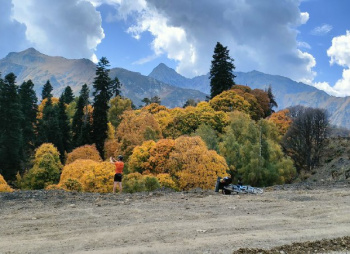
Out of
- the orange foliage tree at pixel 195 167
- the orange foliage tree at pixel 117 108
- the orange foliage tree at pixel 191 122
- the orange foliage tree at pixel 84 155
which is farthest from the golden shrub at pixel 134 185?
the orange foliage tree at pixel 117 108

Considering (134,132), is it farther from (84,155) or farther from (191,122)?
(191,122)

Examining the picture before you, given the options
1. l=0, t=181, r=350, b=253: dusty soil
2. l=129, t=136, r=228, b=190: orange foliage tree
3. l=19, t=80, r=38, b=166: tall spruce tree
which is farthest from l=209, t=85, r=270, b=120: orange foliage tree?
l=0, t=181, r=350, b=253: dusty soil

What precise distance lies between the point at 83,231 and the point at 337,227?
23.0 feet

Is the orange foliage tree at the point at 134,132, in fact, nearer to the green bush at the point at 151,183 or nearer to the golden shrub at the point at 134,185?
the golden shrub at the point at 134,185

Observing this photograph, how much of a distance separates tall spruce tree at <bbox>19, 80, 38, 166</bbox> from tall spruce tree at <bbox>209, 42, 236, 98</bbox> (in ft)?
119

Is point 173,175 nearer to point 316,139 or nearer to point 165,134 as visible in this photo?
point 165,134

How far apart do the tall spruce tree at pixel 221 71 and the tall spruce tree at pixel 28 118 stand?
3627 cm

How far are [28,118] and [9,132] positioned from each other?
12702 mm

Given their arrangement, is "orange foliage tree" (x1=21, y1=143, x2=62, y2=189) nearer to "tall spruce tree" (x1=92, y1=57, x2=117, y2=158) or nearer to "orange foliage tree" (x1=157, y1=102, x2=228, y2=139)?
"tall spruce tree" (x1=92, y1=57, x2=117, y2=158)

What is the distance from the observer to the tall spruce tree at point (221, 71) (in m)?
64.2

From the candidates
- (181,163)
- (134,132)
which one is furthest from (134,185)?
(134,132)

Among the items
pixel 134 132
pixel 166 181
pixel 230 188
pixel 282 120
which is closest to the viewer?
pixel 230 188

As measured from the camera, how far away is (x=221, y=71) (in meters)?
64.6

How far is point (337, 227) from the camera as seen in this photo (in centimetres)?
871
